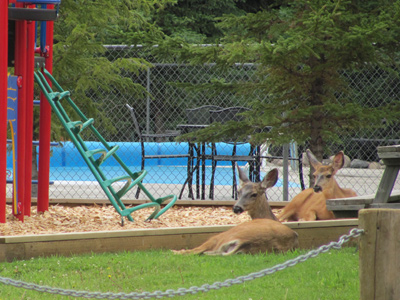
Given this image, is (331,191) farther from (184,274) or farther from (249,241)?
(184,274)

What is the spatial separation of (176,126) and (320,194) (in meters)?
5.61

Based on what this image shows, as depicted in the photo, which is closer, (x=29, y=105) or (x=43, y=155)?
(x=29, y=105)

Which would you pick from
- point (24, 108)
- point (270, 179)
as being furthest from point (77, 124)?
point (270, 179)

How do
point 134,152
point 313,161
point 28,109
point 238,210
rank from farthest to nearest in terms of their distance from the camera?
point 134,152
point 313,161
point 28,109
point 238,210

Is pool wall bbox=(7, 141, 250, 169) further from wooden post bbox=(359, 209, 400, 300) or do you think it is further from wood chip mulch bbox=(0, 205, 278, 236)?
wooden post bbox=(359, 209, 400, 300)

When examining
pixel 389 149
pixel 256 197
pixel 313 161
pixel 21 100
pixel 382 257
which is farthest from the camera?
pixel 313 161

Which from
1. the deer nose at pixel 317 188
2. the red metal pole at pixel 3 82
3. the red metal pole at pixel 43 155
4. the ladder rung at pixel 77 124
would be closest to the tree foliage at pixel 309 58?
the deer nose at pixel 317 188

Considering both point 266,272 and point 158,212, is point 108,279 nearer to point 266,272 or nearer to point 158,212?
point 266,272

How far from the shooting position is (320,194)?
21.4 feet

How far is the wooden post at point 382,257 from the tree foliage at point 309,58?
3341 millimetres

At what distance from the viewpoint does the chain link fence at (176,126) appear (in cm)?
1005

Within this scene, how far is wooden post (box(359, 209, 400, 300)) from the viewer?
3018mm

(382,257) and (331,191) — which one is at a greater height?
(382,257)

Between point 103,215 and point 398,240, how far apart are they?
426 cm
